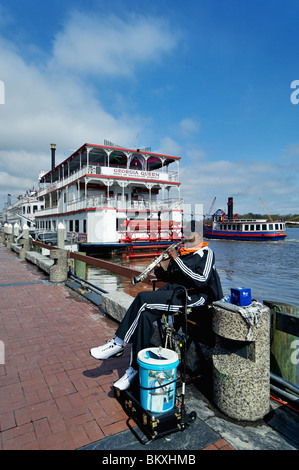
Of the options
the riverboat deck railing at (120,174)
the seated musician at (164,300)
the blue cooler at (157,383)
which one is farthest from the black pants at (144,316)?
the riverboat deck railing at (120,174)

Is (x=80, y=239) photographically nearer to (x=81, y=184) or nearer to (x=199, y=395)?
(x=81, y=184)

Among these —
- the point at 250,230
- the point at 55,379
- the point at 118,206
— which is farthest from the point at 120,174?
the point at 250,230

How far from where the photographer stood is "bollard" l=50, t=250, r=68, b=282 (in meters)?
8.13

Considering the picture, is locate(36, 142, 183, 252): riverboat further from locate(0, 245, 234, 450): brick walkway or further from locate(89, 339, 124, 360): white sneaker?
locate(89, 339, 124, 360): white sneaker

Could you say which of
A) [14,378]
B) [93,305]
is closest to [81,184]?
[93,305]

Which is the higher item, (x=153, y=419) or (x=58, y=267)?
(x=58, y=267)

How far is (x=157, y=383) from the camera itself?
2.19 metres

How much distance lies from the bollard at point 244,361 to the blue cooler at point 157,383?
490 mm

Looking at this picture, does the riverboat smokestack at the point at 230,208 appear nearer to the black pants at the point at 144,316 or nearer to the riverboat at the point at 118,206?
the riverboat at the point at 118,206

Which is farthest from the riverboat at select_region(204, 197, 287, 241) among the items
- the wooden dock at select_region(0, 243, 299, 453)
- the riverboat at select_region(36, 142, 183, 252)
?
the wooden dock at select_region(0, 243, 299, 453)

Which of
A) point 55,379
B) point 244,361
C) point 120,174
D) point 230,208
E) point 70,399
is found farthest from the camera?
point 230,208

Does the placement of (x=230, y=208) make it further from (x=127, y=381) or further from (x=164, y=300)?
(x=127, y=381)

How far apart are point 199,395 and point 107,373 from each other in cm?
107

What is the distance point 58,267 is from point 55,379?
5.36 metres
